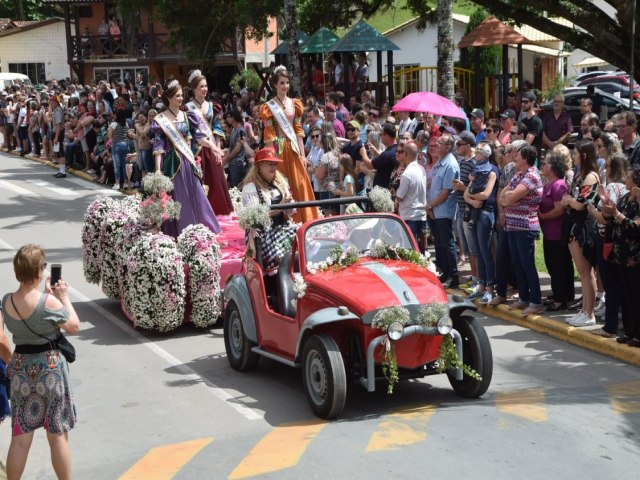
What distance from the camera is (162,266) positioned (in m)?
11.1

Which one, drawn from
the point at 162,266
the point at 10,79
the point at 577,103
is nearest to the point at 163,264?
the point at 162,266

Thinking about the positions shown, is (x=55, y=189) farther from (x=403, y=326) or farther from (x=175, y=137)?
(x=403, y=326)

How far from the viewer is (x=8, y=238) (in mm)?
18188

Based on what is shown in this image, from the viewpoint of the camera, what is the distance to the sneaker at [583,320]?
1113 cm

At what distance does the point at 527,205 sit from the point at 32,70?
5590 cm

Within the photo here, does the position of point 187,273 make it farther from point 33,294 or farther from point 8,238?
point 8,238

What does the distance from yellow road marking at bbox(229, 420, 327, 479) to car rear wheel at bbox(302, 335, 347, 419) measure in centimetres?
16

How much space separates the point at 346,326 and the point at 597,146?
4682 mm

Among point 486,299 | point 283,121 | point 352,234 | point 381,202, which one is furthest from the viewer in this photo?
point 283,121

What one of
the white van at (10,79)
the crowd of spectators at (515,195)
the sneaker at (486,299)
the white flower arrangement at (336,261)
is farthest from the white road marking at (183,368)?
the white van at (10,79)

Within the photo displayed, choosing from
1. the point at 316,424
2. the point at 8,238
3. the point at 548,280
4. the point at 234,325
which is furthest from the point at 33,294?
the point at 8,238

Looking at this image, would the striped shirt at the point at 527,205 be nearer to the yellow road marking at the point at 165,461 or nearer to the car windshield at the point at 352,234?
the car windshield at the point at 352,234

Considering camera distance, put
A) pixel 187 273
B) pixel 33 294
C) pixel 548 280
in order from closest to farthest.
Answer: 1. pixel 33 294
2. pixel 187 273
3. pixel 548 280

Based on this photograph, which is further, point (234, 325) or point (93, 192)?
point (93, 192)
